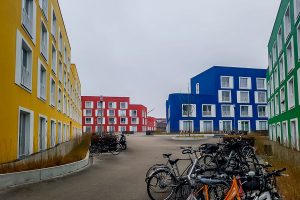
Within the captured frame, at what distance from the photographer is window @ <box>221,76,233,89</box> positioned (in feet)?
174

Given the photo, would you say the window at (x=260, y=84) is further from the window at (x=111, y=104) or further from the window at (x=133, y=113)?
the window at (x=111, y=104)

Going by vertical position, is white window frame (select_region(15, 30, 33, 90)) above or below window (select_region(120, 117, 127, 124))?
above

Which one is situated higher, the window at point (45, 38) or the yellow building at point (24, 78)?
the window at point (45, 38)

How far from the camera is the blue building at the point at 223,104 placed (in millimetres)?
51469

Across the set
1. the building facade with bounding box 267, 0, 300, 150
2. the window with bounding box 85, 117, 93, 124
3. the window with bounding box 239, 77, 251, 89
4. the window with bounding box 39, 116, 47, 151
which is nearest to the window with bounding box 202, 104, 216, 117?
the window with bounding box 239, 77, 251, 89

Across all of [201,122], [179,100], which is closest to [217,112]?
[201,122]

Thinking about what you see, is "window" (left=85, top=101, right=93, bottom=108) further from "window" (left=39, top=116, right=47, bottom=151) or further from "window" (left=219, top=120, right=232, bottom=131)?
"window" (left=39, top=116, right=47, bottom=151)

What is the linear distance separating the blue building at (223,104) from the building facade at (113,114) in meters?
31.7

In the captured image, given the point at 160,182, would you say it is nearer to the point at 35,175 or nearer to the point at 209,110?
the point at 35,175

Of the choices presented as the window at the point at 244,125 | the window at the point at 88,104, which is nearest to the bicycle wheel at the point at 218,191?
the window at the point at 244,125

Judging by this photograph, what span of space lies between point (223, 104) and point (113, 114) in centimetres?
3773

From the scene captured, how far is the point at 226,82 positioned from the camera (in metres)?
53.2

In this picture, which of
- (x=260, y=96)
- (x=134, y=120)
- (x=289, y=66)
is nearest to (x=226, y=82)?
(x=260, y=96)

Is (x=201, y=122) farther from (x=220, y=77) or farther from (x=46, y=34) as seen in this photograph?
(x=46, y=34)
